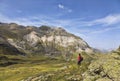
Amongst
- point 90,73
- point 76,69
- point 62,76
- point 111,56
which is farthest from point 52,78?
point 111,56

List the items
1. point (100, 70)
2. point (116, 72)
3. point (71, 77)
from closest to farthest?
point (116, 72) < point (100, 70) < point (71, 77)

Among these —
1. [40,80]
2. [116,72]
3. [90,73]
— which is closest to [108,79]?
[116,72]

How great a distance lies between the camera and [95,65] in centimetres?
4769

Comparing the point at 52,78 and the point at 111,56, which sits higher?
the point at 111,56

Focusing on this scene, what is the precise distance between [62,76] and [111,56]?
11665 mm

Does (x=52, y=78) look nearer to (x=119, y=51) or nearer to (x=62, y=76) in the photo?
(x=62, y=76)

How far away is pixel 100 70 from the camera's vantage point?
46219 millimetres

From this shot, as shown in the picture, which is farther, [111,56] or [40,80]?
[40,80]

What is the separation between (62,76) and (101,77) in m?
11.0

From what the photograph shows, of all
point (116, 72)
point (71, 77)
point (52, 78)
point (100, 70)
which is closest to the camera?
point (116, 72)

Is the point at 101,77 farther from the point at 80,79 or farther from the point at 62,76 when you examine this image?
the point at 62,76

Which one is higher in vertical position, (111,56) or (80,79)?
(111,56)

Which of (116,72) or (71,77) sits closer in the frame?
(116,72)

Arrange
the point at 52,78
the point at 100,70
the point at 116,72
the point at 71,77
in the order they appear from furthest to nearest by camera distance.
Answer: the point at 52,78
the point at 71,77
the point at 100,70
the point at 116,72
